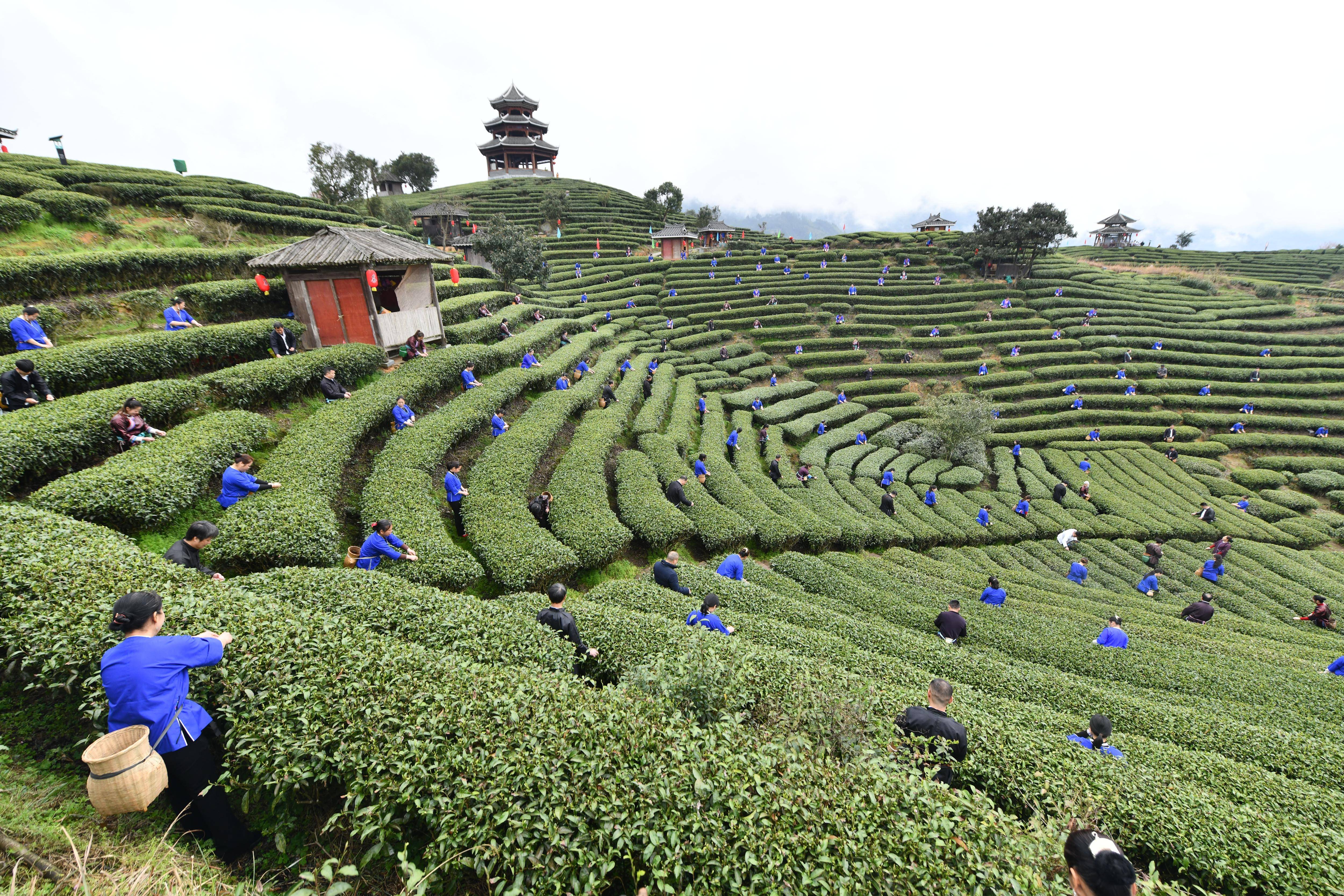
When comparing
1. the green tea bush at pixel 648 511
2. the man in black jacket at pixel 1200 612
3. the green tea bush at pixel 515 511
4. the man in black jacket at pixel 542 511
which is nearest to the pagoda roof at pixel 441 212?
the green tea bush at pixel 515 511

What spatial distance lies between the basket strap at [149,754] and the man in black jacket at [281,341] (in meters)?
11.8

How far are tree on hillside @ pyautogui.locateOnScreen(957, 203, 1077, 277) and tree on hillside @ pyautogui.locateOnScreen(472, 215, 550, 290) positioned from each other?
115ft

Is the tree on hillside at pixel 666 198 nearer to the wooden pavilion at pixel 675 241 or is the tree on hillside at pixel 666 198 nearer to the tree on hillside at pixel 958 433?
the wooden pavilion at pixel 675 241

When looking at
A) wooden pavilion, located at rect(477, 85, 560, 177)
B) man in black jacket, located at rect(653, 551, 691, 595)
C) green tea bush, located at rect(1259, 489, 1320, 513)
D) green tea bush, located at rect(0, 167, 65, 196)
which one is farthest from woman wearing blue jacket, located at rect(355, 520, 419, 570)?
wooden pavilion, located at rect(477, 85, 560, 177)

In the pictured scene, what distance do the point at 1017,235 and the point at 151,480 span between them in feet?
162

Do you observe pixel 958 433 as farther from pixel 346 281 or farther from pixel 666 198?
pixel 666 198

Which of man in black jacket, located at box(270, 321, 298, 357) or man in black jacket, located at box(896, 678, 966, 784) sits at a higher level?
man in black jacket, located at box(270, 321, 298, 357)

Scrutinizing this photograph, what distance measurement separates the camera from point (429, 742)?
13.2ft

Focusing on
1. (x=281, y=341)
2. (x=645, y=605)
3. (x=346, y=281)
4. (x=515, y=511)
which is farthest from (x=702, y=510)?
(x=346, y=281)

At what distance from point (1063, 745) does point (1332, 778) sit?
4.59 metres

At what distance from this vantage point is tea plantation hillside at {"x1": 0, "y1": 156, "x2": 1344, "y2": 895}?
148 inches

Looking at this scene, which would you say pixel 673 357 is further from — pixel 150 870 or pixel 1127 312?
pixel 1127 312

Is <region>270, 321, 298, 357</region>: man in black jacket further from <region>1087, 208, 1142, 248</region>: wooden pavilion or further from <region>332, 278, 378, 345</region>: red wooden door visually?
<region>1087, 208, 1142, 248</region>: wooden pavilion

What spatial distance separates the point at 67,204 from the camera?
1683cm
